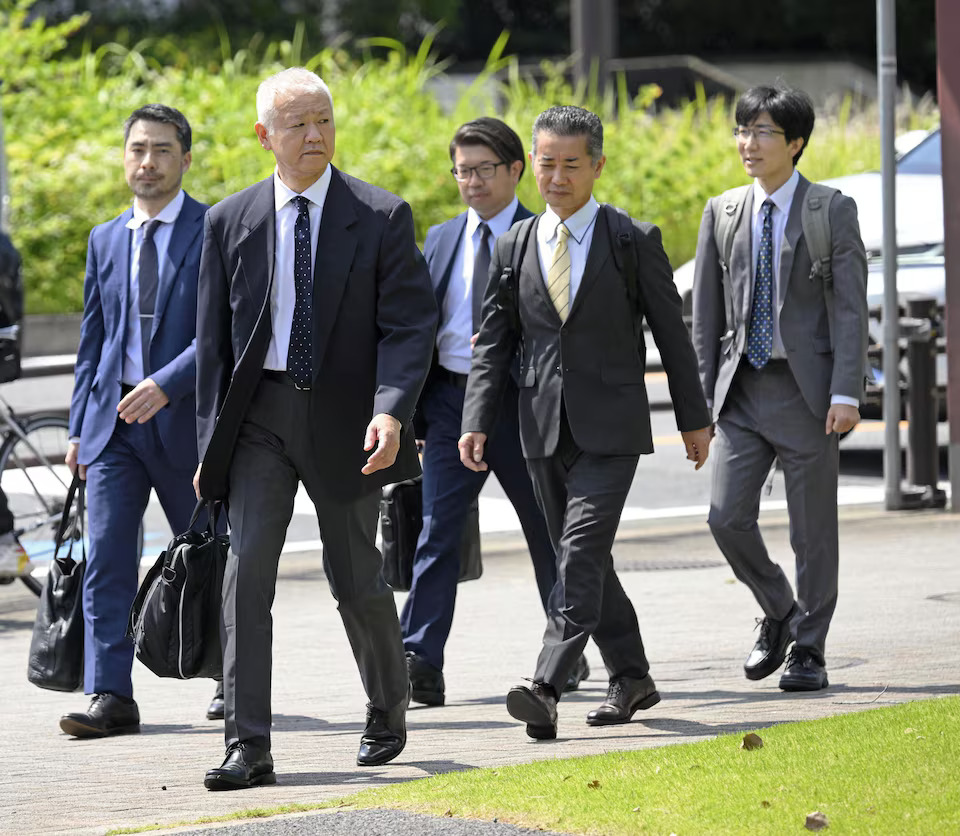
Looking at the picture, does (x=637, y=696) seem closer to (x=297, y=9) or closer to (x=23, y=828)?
(x=23, y=828)

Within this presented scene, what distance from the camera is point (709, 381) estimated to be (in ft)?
23.7

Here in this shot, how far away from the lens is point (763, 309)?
278 inches

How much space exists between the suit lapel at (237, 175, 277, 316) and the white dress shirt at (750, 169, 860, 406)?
2090 millimetres

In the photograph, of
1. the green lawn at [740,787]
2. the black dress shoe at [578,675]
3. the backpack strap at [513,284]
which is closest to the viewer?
the green lawn at [740,787]

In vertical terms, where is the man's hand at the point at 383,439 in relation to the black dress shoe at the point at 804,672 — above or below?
above

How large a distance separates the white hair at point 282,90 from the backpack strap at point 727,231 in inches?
78.8

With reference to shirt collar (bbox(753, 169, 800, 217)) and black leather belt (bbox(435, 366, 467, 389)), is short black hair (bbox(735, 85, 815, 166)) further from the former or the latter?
black leather belt (bbox(435, 366, 467, 389))

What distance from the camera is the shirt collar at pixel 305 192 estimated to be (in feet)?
18.7

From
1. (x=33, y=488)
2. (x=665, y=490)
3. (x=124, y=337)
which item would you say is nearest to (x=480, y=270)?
(x=124, y=337)

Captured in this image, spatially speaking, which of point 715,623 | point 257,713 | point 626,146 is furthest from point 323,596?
point 626,146

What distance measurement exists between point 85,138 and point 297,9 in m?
15.1

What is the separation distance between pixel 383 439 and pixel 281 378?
377mm

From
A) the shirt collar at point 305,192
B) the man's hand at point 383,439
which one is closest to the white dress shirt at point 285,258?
the shirt collar at point 305,192

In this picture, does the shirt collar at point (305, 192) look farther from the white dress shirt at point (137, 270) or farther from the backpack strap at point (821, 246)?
the backpack strap at point (821, 246)
